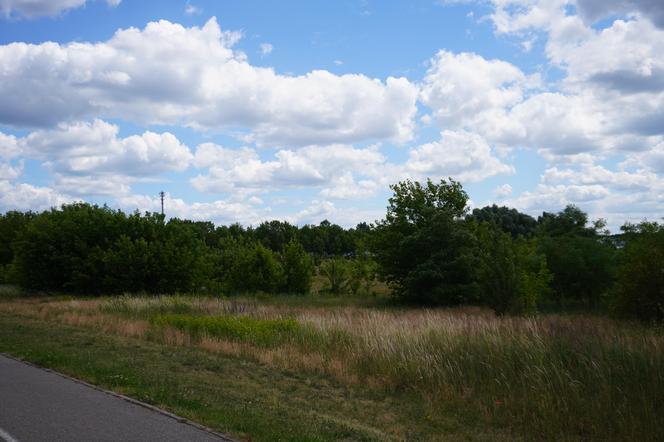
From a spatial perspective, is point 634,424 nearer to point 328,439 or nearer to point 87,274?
point 328,439

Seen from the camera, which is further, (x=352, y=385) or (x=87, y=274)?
(x=87, y=274)

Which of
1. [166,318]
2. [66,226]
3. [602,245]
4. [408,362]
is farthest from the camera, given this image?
[66,226]

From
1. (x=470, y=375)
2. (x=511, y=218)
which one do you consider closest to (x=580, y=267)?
(x=470, y=375)

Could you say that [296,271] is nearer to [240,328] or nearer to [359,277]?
[359,277]

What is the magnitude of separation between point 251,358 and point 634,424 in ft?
29.2

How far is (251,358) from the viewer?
47.1ft

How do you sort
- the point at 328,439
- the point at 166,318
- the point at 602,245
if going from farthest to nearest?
the point at 602,245 < the point at 166,318 < the point at 328,439

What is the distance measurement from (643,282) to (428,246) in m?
18.3

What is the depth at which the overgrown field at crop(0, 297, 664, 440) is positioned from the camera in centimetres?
842

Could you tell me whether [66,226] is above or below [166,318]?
above

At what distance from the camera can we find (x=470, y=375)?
431 inches

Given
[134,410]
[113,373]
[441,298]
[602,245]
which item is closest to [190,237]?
[441,298]

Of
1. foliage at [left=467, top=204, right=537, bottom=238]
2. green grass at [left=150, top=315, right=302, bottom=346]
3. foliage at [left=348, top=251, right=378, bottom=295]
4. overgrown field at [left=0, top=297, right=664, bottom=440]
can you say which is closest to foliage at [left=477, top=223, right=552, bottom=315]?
overgrown field at [left=0, top=297, right=664, bottom=440]

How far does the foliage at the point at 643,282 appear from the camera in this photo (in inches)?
920
